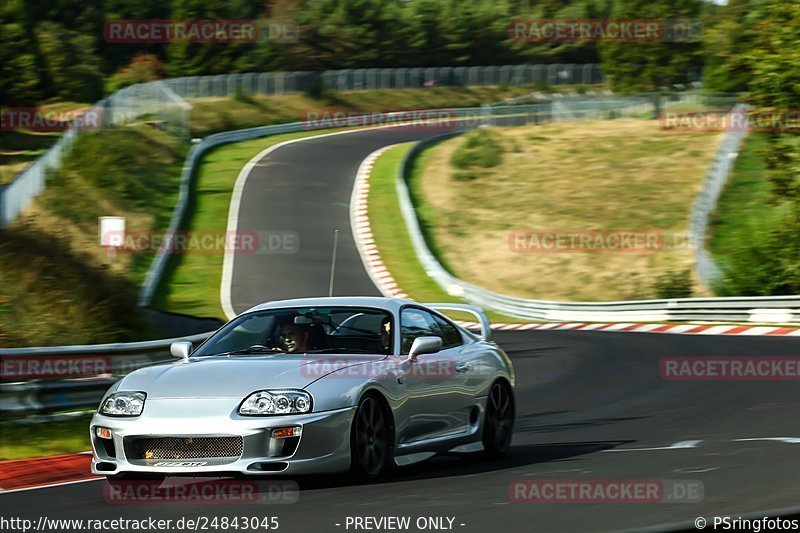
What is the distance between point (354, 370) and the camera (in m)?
8.73

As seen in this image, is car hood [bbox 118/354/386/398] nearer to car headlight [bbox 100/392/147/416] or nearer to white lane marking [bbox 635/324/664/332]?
car headlight [bbox 100/392/147/416]

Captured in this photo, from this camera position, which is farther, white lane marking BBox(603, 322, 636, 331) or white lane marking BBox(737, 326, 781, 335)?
white lane marking BBox(603, 322, 636, 331)

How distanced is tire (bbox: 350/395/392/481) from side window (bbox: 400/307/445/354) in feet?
2.63

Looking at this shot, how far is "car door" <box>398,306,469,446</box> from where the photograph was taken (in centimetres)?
929

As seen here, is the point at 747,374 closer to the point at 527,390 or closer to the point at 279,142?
the point at 527,390

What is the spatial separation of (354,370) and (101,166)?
32924 mm

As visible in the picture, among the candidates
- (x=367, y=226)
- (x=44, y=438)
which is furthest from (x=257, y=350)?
(x=367, y=226)

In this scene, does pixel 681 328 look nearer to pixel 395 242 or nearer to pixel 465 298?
pixel 465 298

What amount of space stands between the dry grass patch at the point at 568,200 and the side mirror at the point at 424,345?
1057 inches

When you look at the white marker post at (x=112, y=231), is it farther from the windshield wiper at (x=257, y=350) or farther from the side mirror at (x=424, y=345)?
the side mirror at (x=424, y=345)

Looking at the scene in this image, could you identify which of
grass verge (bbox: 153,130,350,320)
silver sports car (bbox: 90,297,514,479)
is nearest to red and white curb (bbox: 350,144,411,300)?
grass verge (bbox: 153,130,350,320)

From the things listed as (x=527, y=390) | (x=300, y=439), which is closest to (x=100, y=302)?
(x=527, y=390)

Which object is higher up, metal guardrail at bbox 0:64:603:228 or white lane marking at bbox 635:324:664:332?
metal guardrail at bbox 0:64:603:228

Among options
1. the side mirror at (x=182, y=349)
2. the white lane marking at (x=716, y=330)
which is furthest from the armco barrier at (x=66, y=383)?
the white lane marking at (x=716, y=330)
